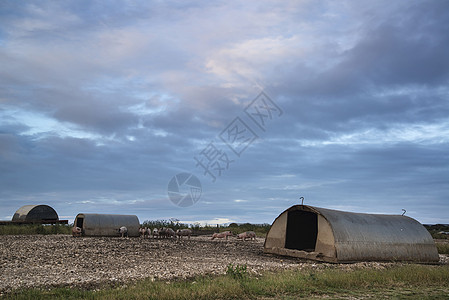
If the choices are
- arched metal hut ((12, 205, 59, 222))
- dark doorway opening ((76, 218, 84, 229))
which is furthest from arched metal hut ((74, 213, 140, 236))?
arched metal hut ((12, 205, 59, 222))

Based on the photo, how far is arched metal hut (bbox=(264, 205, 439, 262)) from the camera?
62.9ft

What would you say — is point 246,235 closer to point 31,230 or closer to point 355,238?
point 355,238

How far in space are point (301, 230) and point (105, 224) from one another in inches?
648

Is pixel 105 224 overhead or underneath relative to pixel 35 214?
underneath

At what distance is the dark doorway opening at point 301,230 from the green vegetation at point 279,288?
9.72 meters

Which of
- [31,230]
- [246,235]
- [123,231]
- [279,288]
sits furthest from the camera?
[31,230]

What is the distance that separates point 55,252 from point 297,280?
12.6 m

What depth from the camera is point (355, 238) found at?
19750 millimetres

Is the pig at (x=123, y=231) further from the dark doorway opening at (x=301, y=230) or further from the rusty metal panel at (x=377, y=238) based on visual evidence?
the rusty metal panel at (x=377, y=238)

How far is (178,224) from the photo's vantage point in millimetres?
46594

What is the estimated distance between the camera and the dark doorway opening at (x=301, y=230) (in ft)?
78.0

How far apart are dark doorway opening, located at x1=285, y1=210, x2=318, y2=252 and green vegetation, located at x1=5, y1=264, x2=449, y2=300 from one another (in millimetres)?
9722

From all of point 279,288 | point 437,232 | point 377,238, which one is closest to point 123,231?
point 377,238

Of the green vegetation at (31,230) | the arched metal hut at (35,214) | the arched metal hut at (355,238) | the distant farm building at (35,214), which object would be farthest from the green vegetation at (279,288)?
the arched metal hut at (35,214)
